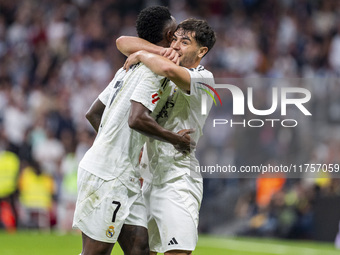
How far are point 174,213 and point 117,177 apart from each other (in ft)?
1.73

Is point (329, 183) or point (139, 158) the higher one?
point (139, 158)

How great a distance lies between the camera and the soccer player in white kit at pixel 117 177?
4988 mm

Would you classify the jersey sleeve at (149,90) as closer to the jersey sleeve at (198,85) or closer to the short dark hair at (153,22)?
the jersey sleeve at (198,85)

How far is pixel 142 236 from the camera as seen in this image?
509 centimetres

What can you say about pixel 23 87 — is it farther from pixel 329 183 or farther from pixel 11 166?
pixel 329 183

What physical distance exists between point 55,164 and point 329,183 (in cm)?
611

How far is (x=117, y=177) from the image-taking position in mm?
5051

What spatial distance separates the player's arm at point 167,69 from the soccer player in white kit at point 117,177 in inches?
3.4

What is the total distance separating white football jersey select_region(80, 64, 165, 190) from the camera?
5.07 m

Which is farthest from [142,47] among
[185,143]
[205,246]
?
[205,246]

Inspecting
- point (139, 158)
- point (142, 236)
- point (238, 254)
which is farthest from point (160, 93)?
point (238, 254)

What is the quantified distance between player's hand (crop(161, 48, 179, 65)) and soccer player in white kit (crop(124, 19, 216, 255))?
0.10m

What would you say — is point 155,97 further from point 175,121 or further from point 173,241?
point 173,241

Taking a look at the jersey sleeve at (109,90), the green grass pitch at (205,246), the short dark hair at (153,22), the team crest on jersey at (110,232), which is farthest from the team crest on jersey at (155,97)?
the green grass pitch at (205,246)
